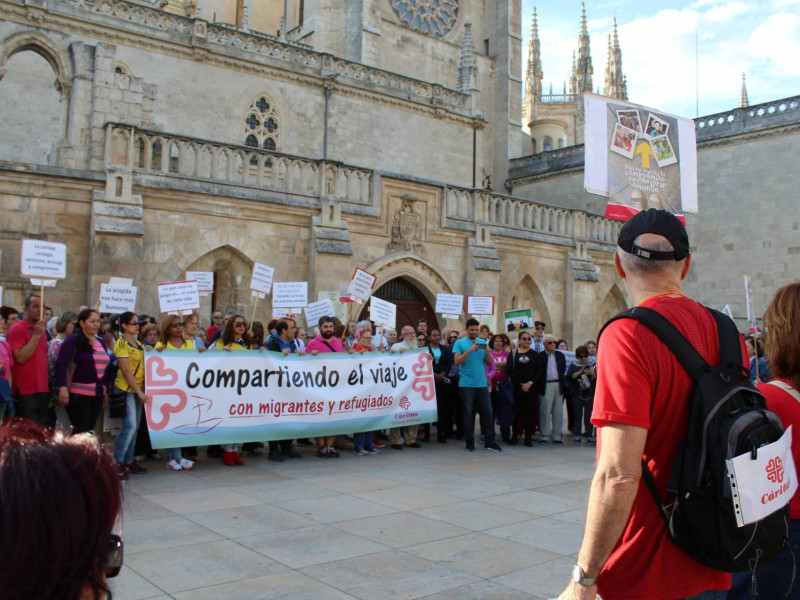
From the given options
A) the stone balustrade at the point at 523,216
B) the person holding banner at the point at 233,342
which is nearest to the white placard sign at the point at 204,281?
the person holding banner at the point at 233,342

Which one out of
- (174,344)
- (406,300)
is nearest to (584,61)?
(406,300)

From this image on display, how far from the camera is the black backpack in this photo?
2217 mm

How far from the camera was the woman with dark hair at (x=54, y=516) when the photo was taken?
121cm

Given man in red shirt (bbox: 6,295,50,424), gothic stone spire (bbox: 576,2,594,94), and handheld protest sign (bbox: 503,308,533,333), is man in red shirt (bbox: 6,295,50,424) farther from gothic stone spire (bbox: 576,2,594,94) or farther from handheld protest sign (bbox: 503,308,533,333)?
A: gothic stone spire (bbox: 576,2,594,94)

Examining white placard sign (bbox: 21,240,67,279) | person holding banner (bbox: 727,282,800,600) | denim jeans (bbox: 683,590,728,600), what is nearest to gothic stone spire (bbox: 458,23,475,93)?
white placard sign (bbox: 21,240,67,279)

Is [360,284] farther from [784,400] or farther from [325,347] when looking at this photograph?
[784,400]

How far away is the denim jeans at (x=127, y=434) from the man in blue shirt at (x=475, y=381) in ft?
16.0

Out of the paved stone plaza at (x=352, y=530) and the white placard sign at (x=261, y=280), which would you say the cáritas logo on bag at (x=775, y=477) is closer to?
the paved stone plaza at (x=352, y=530)

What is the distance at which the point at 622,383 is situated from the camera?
2.33 metres

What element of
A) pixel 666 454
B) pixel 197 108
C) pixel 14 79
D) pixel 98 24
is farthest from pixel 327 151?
pixel 666 454

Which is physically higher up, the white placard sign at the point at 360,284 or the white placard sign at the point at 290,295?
the white placard sign at the point at 360,284

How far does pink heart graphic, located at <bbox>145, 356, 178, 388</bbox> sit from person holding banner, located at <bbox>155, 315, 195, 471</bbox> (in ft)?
0.49

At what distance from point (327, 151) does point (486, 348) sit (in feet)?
52.4

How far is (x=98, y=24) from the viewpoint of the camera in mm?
20500
